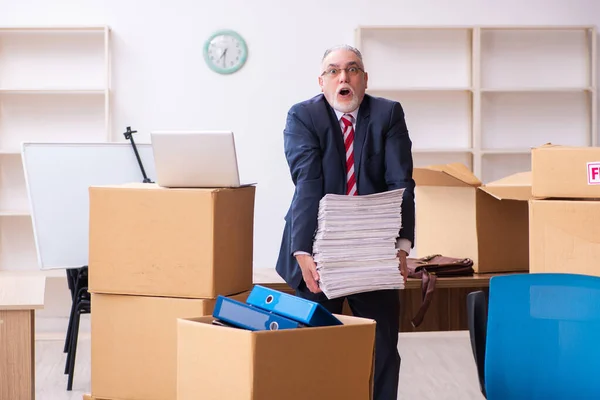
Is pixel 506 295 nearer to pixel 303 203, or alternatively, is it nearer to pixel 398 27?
pixel 303 203

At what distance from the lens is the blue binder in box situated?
5.05 feet

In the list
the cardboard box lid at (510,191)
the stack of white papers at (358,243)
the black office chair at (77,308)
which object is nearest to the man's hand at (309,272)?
the stack of white papers at (358,243)

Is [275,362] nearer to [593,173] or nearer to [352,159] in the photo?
[352,159]

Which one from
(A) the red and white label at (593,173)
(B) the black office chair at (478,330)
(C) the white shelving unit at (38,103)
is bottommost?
(B) the black office chair at (478,330)

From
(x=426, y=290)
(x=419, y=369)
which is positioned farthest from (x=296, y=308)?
(x=419, y=369)

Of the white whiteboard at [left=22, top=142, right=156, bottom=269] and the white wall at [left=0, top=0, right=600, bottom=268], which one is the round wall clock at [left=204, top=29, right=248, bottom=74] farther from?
the white whiteboard at [left=22, top=142, right=156, bottom=269]

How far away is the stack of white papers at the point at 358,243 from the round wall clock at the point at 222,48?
11.6 feet

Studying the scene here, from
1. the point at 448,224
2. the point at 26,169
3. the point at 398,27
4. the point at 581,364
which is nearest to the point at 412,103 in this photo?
the point at 398,27

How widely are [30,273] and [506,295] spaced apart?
4104 millimetres

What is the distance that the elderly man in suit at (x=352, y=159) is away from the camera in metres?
2.32

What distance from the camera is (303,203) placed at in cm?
226

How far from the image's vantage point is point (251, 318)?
61.1 inches

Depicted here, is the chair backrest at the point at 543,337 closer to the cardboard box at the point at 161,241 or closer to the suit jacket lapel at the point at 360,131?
the suit jacket lapel at the point at 360,131

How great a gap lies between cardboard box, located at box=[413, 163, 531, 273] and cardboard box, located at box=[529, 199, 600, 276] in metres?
0.72
